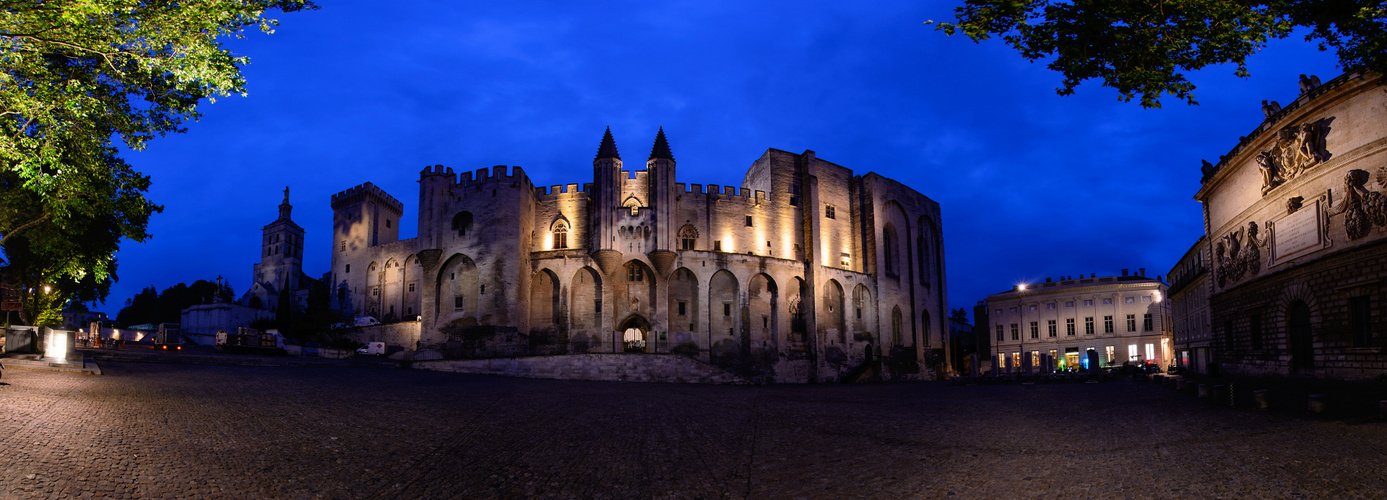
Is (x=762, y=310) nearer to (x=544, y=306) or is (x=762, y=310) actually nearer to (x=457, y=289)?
(x=544, y=306)

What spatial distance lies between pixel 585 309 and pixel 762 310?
1033cm

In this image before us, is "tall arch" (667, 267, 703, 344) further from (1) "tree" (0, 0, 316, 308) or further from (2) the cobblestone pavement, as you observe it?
(1) "tree" (0, 0, 316, 308)

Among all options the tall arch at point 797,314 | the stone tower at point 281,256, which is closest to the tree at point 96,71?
the tall arch at point 797,314

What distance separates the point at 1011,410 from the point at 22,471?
15613 millimetres

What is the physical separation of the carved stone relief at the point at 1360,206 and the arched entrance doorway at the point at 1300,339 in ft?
11.9

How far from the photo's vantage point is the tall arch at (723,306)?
3944cm

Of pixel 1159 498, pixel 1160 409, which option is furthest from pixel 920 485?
pixel 1160 409

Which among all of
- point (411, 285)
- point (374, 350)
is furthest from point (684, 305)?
point (411, 285)

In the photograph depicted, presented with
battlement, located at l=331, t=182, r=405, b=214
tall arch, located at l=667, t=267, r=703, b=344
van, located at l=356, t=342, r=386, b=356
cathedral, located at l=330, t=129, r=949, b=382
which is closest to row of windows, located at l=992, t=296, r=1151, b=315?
cathedral, located at l=330, t=129, r=949, b=382

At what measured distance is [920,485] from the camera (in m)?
7.21

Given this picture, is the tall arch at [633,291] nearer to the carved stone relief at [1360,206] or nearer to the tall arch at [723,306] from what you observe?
the tall arch at [723,306]

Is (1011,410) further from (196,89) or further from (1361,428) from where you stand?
Answer: (196,89)

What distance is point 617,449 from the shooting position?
9.02 meters

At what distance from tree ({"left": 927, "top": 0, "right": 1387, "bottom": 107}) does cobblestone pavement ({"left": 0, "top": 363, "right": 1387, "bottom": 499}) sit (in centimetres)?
485
